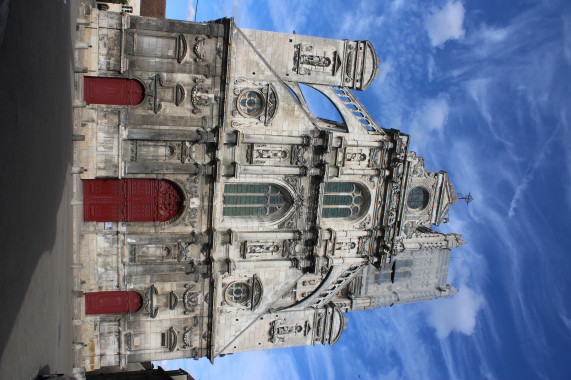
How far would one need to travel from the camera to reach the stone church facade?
14609 millimetres

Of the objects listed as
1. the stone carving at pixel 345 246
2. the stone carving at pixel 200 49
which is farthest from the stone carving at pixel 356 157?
the stone carving at pixel 200 49

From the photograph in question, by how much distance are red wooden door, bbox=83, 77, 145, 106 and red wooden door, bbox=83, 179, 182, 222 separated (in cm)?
278

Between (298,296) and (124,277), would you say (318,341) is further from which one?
(124,277)

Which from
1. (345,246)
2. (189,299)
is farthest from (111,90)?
(345,246)

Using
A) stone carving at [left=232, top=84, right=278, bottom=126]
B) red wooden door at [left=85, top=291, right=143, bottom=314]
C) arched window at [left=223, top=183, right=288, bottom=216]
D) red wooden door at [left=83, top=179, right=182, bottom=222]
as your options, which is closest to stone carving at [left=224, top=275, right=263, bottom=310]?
arched window at [left=223, top=183, right=288, bottom=216]

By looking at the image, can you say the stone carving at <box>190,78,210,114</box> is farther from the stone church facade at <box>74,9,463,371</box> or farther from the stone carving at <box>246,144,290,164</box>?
the stone carving at <box>246,144,290,164</box>

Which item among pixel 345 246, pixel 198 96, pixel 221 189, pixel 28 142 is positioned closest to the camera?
pixel 28 142

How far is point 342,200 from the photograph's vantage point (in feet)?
60.5

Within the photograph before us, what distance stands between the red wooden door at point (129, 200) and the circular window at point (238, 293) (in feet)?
12.8

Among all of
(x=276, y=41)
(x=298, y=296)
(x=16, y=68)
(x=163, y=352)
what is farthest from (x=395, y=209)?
(x=16, y=68)

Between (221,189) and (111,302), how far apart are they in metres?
5.83

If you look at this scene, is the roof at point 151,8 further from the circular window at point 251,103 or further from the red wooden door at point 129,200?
the red wooden door at point 129,200

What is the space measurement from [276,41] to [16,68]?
11.1 m

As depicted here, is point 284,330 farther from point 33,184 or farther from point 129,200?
point 33,184
